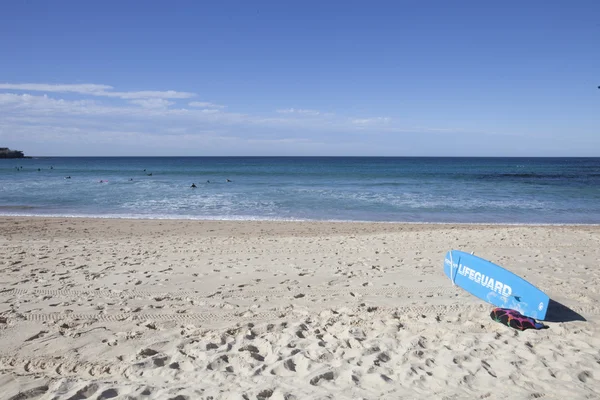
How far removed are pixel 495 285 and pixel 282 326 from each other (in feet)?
10.8

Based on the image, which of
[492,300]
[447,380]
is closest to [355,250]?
[492,300]

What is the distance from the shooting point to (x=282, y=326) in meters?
→ 4.76

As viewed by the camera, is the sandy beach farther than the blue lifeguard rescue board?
No

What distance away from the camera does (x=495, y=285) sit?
5.65 metres

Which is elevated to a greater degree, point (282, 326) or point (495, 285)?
point (495, 285)

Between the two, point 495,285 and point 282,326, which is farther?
point 495,285

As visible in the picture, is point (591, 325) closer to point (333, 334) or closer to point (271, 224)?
point (333, 334)

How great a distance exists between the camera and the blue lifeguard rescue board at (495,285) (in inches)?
200

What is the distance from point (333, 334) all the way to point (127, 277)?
423cm

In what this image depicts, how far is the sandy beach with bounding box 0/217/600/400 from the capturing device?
3.44 m

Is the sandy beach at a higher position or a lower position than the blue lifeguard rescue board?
lower

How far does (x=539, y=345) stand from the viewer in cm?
423

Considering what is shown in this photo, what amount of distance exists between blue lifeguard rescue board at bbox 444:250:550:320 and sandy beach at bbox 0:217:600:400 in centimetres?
19

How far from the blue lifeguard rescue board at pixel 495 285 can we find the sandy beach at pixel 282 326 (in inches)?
7.6
